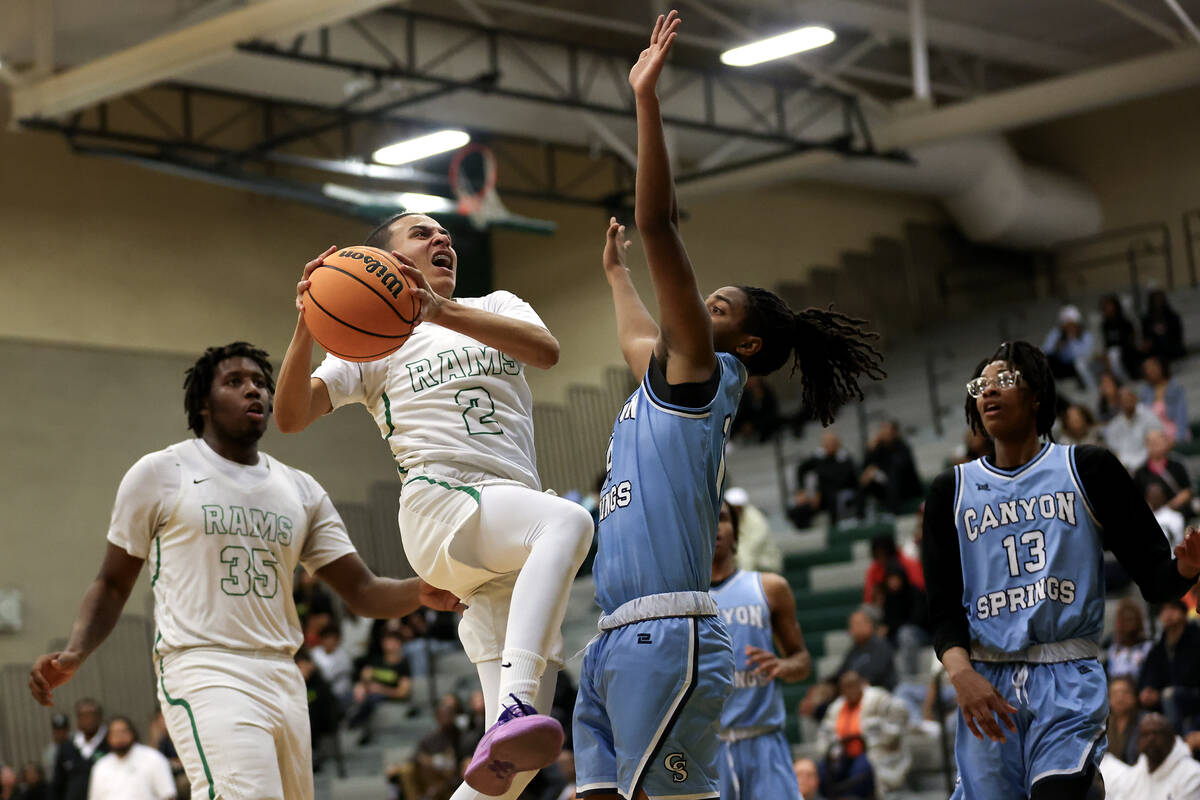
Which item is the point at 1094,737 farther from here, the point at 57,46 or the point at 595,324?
the point at 595,324

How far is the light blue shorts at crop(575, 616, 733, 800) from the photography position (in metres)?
4.35

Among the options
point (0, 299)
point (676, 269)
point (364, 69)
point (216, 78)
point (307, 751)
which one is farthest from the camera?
point (0, 299)

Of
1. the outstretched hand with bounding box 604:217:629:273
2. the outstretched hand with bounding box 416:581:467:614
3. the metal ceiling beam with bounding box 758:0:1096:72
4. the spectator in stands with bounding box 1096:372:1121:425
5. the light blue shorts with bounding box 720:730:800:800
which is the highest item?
the metal ceiling beam with bounding box 758:0:1096:72

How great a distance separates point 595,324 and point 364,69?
264 inches

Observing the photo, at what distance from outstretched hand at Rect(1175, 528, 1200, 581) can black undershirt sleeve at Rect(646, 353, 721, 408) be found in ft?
4.86

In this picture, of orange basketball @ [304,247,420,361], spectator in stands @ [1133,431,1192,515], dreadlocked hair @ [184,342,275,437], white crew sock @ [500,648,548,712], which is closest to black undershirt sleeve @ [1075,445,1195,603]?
white crew sock @ [500,648,548,712]

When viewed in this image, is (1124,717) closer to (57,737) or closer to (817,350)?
(817,350)

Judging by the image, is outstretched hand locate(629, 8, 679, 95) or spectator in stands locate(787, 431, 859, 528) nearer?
outstretched hand locate(629, 8, 679, 95)

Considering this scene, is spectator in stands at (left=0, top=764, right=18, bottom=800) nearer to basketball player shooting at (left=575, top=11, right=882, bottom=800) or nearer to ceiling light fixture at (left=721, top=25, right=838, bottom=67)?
ceiling light fixture at (left=721, top=25, right=838, bottom=67)

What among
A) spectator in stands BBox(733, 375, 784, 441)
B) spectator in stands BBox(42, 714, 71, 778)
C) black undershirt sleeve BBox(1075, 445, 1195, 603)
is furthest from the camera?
spectator in stands BBox(733, 375, 784, 441)

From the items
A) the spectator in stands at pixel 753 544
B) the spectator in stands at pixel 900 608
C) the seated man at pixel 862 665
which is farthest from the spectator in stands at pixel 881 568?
the spectator in stands at pixel 753 544

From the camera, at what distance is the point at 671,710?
4.36m

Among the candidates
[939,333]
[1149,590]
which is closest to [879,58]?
[939,333]

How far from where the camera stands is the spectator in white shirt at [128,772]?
1288 cm
